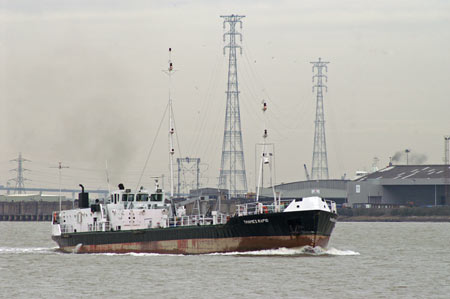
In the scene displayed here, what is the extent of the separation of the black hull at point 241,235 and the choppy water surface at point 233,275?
0.93m

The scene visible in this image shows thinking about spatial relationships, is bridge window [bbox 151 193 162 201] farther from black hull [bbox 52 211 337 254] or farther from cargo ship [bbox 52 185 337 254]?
black hull [bbox 52 211 337 254]

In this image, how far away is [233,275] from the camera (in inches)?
2309

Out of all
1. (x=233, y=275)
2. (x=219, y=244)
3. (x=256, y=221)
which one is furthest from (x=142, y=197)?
(x=233, y=275)

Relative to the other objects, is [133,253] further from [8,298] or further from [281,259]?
[8,298]

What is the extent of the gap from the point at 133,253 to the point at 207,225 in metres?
9.30

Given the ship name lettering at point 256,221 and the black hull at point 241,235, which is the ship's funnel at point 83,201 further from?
the ship name lettering at point 256,221

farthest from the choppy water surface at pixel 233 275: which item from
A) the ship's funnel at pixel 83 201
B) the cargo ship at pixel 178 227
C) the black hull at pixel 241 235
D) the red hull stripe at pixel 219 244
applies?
the ship's funnel at pixel 83 201

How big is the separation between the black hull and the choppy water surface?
36.5 inches

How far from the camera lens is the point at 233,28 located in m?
161

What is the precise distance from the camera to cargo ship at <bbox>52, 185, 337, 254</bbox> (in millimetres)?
69938

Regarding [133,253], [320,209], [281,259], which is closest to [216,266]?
[281,259]

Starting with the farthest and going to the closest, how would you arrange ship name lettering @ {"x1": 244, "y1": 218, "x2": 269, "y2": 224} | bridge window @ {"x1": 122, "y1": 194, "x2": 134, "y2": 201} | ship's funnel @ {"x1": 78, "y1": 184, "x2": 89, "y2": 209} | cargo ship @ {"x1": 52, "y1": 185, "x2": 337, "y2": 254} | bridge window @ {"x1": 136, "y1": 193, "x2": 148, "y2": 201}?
ship's funnel @ {"x1": 78, "y1": 184, "x2": 89, "y2": 209}, bridge window @ {"x1": 122, "y1": 194, "x2": 134, "y2": 201}, bridge window @ {"x1": 136, "y1": 193, "x2": 148, "y2": 201}, ship name lettering @ {"x1": 244, "y1": 218, "x2": 269, "y2": 224}, cargo ship @ {"x1": 52, "y1": 185, "x2": 337, "y2": 254}

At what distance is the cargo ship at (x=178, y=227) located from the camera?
229 ft

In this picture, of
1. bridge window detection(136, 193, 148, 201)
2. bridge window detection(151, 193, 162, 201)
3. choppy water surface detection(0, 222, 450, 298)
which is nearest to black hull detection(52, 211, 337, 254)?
choppy water surface detection(0, 222, 450, 298)
